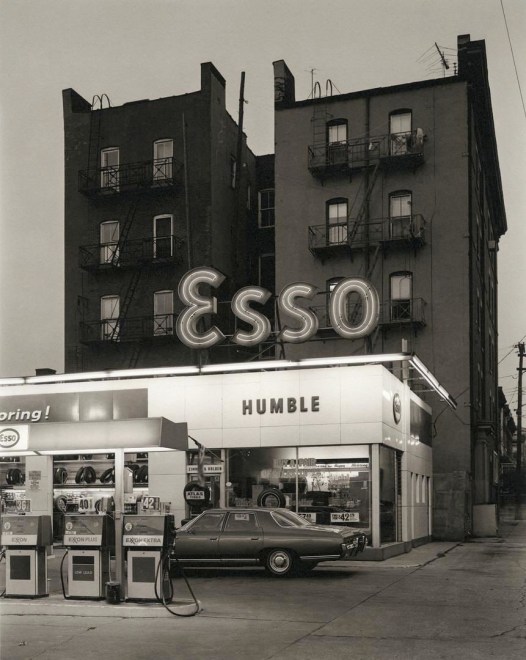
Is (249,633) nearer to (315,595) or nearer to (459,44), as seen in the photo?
(315,595)

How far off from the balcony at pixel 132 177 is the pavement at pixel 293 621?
2296 centimetres

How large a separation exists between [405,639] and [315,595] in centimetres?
485

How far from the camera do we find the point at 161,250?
40.0 m

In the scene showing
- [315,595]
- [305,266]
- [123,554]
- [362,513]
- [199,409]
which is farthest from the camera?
[305,266]

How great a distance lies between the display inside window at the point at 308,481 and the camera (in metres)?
24.9

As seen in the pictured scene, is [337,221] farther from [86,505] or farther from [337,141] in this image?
[86,505]

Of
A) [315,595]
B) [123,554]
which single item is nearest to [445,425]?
[315,595]

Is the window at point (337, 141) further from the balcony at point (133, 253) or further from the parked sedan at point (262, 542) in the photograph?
the parked sedan at point (262, 542)

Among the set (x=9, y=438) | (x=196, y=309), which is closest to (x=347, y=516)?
(x=196, y=309)

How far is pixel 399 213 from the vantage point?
38.7 meters

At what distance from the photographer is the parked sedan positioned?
765 inches

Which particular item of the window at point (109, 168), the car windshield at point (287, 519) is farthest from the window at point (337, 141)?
the car windshield at point (287, 519)

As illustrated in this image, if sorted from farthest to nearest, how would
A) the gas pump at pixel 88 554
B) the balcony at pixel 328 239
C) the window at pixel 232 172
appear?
the window at pixel 232 172 < the balcony at pixel 328 239 < the gas pump at pixel 88 554

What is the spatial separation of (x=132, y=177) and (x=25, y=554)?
2725 centimetres
